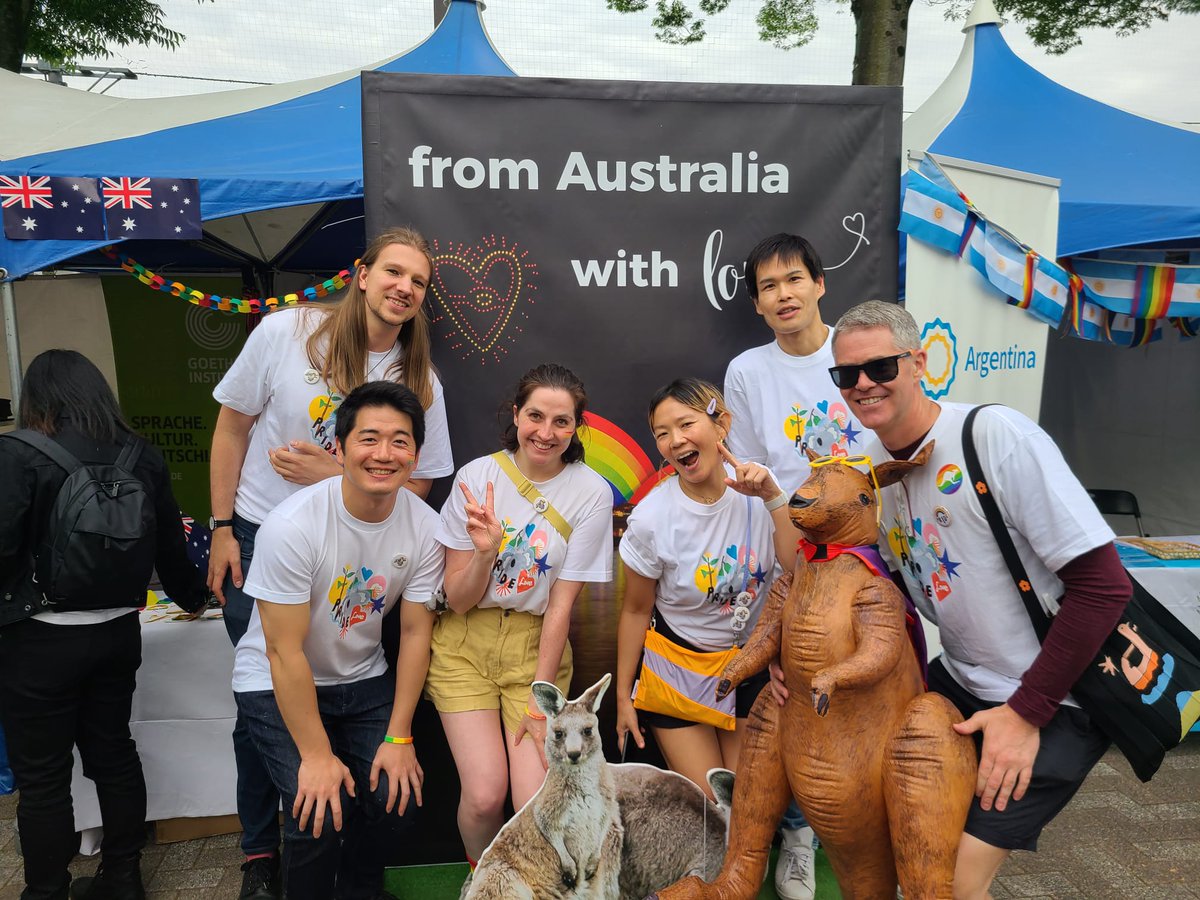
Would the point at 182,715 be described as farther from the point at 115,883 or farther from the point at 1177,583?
the point at 1177,583

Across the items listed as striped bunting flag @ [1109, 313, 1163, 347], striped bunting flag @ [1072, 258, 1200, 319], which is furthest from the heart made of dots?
striped bunting flag @ [1109, 313, 1163, 347]

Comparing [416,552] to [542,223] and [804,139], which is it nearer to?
[542,223]

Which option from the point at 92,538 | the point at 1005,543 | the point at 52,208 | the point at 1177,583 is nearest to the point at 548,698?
the point at 1005,543

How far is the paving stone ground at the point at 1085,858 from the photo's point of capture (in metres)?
2.91

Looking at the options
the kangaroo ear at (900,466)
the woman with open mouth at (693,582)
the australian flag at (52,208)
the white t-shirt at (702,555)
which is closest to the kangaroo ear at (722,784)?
the woman with open mouth at (693,582)

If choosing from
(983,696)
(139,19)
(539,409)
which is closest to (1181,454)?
(983,696)

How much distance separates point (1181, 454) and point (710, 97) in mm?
4890

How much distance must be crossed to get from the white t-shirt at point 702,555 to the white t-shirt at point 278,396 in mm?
792

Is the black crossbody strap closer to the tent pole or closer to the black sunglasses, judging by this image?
the black sunglasses

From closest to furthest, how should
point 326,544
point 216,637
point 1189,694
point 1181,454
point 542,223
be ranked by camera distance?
point 1189,694, point 326,544, point 542,223, point 216,637, point 1181,454

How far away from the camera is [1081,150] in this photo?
505cm

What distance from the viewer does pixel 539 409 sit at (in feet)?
7.95

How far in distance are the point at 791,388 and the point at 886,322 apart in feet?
2.81

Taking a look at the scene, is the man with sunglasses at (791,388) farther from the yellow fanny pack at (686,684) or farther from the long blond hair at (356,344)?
the long blond hair at (356,344)
